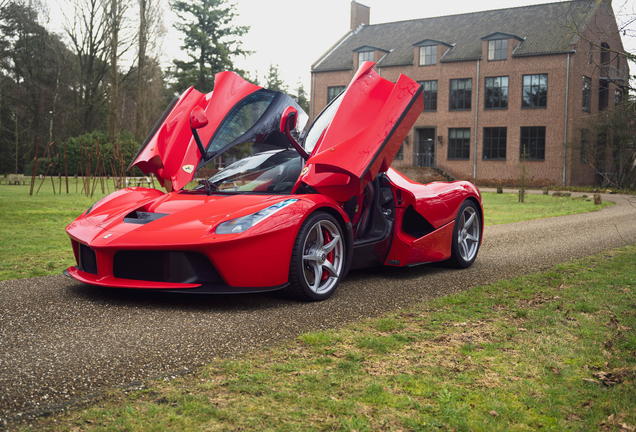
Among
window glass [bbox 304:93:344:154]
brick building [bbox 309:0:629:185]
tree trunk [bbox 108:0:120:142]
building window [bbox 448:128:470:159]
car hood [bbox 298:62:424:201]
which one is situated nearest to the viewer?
car hood [bbox 298:62:424:201]

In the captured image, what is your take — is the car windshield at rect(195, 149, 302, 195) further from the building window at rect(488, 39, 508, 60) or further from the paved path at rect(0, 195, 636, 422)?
the building window at rect(488, 39, 508, 60)

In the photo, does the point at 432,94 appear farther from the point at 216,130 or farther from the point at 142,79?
the point at 216,130

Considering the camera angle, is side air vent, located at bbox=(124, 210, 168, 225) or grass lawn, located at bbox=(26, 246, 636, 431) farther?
side air vent, located at bbox=(124, 210, 168, 225)

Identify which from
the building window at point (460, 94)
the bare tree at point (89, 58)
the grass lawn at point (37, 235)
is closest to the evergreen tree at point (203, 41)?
the bare tree at point (89, 58)

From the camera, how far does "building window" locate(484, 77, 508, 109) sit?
38656 mm

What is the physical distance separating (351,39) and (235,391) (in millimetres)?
45934

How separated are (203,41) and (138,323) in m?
47.2

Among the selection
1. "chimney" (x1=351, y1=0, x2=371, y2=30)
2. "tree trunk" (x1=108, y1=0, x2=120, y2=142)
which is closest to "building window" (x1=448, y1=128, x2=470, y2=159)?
"chimney" (x1=351, y1=0, x2=371, y2=30)

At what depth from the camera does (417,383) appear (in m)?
2.88

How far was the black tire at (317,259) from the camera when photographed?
4.51 m

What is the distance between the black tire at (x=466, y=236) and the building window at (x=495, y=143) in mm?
33527

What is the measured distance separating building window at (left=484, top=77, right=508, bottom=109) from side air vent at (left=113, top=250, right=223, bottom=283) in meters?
37.5

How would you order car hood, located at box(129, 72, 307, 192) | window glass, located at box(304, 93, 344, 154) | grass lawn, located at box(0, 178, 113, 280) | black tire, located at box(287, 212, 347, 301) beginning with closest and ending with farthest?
black tire, located at box(287, 212, 347, 301)
window glass, located at box(304, 93, 344, 154)
car hood, located at box(129, 72, 307, 192)
grass lawn, located at box(0, 178, 113, 280)

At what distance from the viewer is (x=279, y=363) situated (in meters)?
3.14
